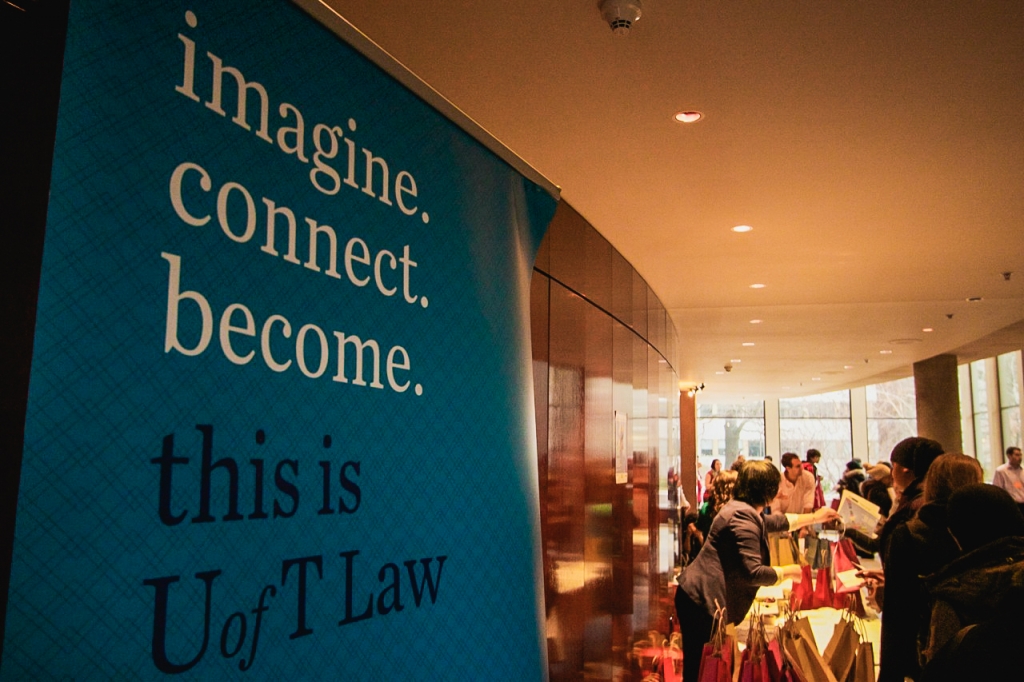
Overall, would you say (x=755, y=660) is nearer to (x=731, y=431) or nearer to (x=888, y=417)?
(x=888, y=417)

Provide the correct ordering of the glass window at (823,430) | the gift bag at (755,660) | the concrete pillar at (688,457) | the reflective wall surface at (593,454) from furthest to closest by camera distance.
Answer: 1. the glass window at (823,430)
2. the concrete pillar at (688,457)
3. the reflective wall surface at (593,454)
4. the gift bag at (755,660)

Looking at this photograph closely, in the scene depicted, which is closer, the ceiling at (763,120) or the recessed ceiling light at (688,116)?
the ceiling at (763,120)

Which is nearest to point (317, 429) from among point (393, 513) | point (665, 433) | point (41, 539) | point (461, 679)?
point (393, 513)

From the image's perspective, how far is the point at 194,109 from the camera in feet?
2.85

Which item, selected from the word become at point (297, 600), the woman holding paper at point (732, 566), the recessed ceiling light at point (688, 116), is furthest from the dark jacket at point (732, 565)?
the word become at point (297, 600)

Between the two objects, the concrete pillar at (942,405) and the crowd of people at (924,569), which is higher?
the concrete pillar at (942,405)

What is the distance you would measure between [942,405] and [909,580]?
38.3ft

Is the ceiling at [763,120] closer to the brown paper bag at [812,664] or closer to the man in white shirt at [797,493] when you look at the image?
the brown paper bag at [812,664]

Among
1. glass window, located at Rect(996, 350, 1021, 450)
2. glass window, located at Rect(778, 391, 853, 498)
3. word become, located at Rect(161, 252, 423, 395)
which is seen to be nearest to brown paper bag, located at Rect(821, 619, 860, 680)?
word become, located at Rect(161, 252, 423, 395)

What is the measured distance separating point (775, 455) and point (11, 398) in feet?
102

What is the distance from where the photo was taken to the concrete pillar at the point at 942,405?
532 inches

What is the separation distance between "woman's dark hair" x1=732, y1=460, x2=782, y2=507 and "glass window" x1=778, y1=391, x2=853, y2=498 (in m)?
25.3

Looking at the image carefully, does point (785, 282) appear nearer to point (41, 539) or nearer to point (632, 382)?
point (632, 382)

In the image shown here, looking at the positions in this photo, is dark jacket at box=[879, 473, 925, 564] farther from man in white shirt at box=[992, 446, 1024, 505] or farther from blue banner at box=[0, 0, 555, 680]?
man in white shirt at box=[992, 446, 1024, 505]
